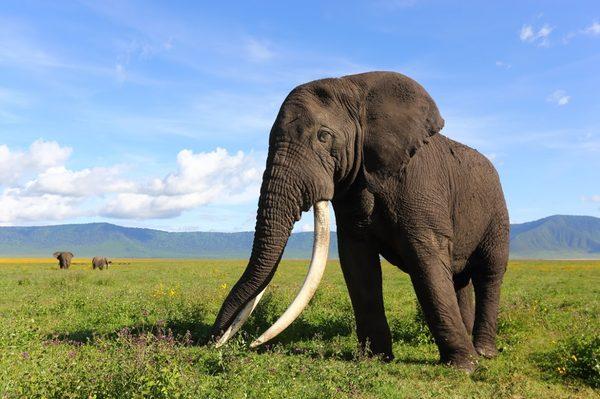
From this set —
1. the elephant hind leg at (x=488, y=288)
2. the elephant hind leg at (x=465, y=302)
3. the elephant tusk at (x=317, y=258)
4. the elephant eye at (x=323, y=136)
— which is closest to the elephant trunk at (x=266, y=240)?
the elephant tusk at (x=317, y=258)

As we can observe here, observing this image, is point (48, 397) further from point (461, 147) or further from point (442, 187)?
point (461, 147)

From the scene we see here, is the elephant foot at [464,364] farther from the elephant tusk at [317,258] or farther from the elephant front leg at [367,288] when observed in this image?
the elephant tusk at [317,258]

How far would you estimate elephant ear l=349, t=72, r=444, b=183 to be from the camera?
25.1 feet

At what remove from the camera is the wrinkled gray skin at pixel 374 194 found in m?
7.19

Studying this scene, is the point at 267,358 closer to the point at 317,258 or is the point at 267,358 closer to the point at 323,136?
the point at 317,258

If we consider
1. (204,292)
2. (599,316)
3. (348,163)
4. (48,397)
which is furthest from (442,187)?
(204,292)

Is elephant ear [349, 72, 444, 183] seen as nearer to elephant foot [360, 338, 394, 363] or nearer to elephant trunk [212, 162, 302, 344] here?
elephant trunk [212, 162, 302, 344]

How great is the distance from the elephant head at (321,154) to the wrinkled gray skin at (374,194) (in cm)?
1

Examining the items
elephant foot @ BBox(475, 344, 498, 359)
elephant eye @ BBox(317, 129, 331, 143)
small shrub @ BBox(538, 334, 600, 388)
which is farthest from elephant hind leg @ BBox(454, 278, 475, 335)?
elephant eye @ BBox(317, 129, 331, 143)

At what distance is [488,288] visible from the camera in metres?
9.68

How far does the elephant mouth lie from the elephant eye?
795mm

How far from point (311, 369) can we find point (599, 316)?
9.67m

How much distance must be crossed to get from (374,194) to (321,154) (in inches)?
39.1

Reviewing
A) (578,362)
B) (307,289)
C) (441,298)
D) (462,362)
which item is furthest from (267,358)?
(578,362)
